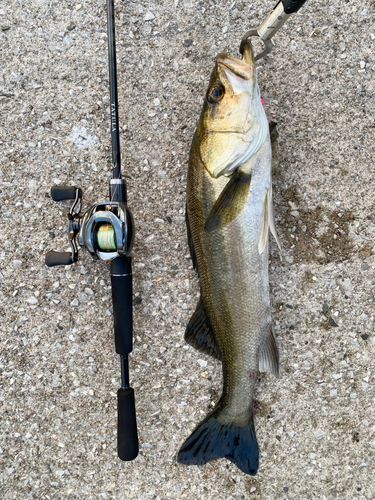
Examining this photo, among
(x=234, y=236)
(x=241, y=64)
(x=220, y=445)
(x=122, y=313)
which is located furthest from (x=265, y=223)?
(x=220, y=445)

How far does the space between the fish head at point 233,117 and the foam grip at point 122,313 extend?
72 centimetres

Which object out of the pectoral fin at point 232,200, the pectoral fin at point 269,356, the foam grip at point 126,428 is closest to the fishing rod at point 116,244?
the foam grip at point 126,428

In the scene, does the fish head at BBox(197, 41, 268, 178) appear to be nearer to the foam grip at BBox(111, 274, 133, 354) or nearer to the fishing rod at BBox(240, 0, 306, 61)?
the fishing rod at BBox(240, 0, 306, 61)

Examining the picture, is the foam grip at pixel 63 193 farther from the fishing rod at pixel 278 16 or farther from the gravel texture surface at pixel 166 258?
the fishing rod at pixel 278 16

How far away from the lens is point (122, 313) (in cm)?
177

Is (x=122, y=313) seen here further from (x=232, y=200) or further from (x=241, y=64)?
(x=241, y=64)

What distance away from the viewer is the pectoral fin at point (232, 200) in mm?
1587

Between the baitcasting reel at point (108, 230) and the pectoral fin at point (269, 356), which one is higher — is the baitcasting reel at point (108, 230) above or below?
above

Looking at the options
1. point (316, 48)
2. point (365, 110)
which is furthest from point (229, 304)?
point (316, 48)

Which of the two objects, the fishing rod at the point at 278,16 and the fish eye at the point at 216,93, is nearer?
the fishing rod at the point at 278,16

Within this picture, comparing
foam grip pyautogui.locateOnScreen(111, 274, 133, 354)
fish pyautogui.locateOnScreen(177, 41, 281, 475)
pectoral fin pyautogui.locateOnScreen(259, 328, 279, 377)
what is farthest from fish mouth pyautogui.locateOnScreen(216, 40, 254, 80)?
pectoral fin pyautogui.locateOnScreen(259, 328, 279, 377)

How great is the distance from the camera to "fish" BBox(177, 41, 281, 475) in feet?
5.19

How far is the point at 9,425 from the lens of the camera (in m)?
2.03

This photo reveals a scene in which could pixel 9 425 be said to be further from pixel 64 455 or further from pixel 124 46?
pixel 124 46
